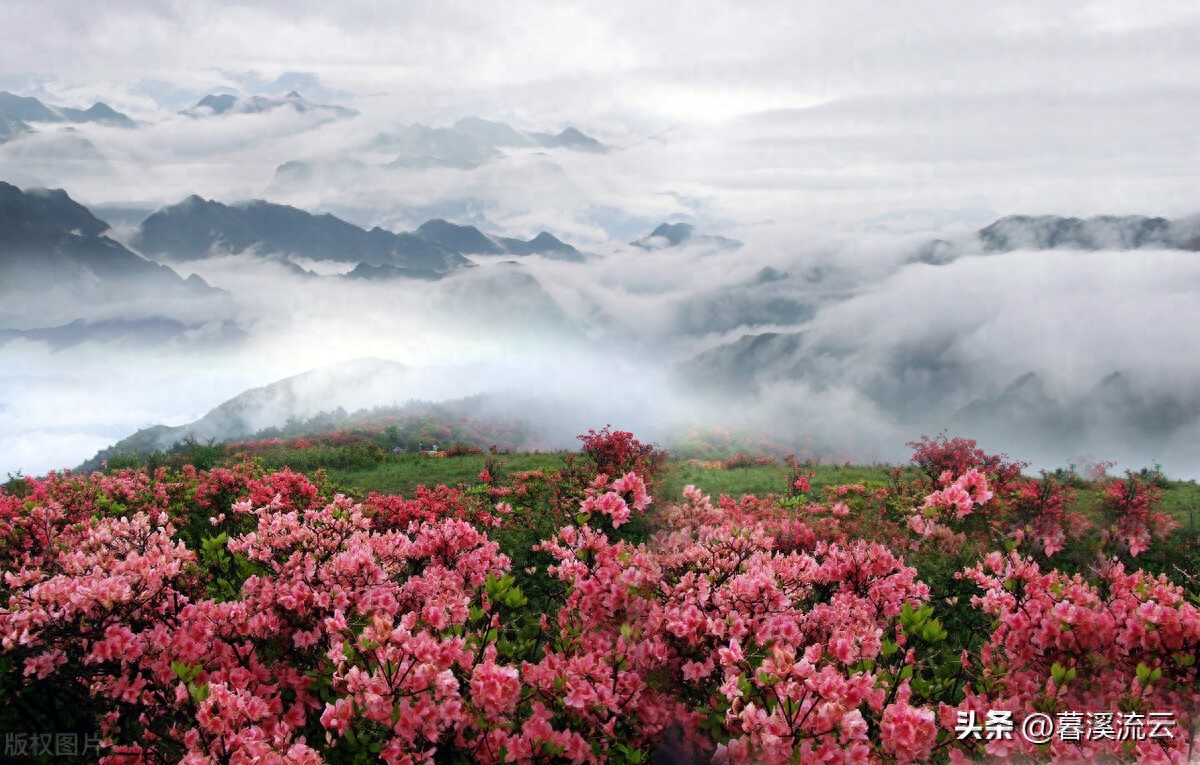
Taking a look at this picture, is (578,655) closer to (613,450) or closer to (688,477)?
(613,450)

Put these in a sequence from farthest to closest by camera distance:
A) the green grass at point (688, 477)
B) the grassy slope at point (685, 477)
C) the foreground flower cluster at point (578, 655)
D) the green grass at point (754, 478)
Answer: the green grass at point (754, 478), the grassy slope at point (685, 477), the green grass at point (688, 477), the foreground flower cluster at point (578, 655)

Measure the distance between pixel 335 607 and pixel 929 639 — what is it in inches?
117

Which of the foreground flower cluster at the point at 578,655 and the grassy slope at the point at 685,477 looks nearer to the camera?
the foreground flower cluster at the point at 578,655

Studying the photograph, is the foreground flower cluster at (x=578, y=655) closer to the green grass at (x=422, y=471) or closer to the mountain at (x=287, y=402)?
the green grass at (x=422, y=471)

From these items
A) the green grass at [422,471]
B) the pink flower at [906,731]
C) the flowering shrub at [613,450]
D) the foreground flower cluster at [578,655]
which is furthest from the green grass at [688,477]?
the pink flower at [906,731]

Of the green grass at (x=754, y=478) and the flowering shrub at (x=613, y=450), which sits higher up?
the flowering shrub at (x=613, y=450)

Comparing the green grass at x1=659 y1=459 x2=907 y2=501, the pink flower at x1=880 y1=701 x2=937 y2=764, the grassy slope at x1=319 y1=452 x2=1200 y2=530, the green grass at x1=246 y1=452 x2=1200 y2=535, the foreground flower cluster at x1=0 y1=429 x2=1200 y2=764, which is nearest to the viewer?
the pink flower at x1=880 y1=701 x2=937 y2=764

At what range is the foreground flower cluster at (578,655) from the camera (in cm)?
320

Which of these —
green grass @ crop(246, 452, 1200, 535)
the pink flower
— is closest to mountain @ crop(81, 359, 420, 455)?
green grass @ crop(246, 452, 1200, 535)

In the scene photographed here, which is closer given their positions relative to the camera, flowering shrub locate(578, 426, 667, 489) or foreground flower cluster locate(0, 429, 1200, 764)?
foreground flower cluster locate(0, 429, 1200, 764)

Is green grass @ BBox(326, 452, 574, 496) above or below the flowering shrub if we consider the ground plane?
below

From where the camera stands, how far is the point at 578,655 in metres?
3.92

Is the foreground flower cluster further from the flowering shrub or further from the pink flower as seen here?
the flowering shrub

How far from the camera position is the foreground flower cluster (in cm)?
320
